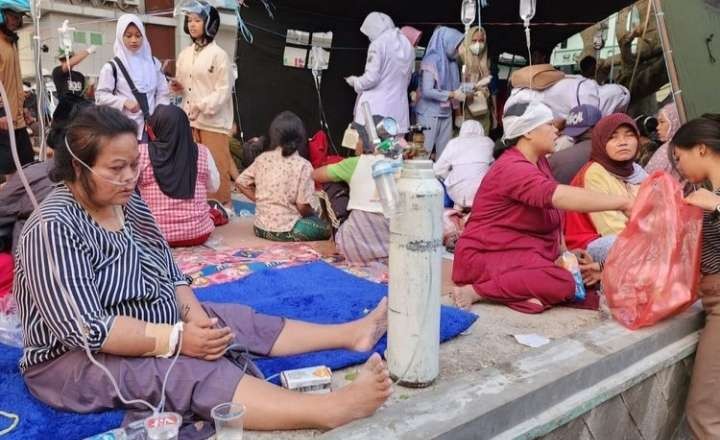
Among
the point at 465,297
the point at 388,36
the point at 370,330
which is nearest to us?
the point at 370,330

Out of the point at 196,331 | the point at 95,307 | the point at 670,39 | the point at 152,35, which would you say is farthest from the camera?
the point at 152,35

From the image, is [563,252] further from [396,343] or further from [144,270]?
[144,270]

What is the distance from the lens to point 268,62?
7.93 meters

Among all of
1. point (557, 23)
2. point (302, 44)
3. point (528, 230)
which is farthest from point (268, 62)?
point (528, 230)

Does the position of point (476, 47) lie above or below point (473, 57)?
above

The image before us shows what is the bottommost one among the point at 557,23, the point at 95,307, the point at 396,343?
the point at 396,343

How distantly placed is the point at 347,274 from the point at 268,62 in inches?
197

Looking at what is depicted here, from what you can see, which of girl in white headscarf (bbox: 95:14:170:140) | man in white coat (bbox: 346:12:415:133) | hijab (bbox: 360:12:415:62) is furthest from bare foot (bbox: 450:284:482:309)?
hijab (bbox: 360:12:415:62)

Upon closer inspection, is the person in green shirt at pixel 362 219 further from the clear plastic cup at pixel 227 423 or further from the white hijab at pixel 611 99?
the white hijab at pixel 611 99

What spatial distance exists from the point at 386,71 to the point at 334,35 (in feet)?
6.55

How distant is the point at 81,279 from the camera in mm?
1752

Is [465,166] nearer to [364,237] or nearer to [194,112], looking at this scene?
[364,237]

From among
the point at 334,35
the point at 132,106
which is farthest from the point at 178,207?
the point at 334,35

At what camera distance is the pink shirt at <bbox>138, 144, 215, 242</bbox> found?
4.19 metres
